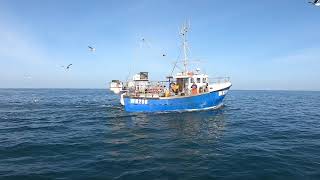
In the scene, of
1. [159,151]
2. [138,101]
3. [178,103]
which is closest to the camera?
[159,151]

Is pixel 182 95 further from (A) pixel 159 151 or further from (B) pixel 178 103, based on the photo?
(A) pixel 159 151

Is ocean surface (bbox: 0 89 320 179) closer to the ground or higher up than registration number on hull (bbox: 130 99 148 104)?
closer to the ground

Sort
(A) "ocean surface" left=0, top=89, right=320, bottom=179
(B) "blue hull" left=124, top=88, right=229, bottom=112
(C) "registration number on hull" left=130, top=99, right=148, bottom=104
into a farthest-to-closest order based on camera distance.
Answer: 1. (C) "registration number on hull" left=130, top=99, right=148, bottom=104
2. (B) "blue hull" left=124, top=88, right=229, bottom=112
3. (A) "ocean surface" left=0, top=89, right=320, bottom=179

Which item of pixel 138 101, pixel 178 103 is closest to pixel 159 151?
pixel 178 103

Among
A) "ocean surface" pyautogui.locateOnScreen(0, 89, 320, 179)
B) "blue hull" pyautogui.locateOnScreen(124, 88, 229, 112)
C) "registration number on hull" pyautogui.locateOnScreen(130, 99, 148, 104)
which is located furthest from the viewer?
"registration number on hull" pyautogui.locateOnScreen(130, 99, 148, 104)

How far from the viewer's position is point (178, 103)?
108 ft

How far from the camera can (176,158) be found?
14367mm

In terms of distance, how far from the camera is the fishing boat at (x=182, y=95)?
3309 cm

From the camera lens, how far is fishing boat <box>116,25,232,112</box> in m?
33.1

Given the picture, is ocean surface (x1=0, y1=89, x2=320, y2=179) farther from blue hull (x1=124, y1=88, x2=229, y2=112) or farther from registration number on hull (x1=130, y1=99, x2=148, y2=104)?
registration number on hull (x1=130, y1=99, x2=148, y2=104)

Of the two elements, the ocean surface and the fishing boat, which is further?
the fishing boat

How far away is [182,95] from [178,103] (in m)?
1.72

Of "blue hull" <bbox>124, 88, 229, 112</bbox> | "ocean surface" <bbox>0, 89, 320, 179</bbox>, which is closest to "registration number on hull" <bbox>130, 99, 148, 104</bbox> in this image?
"blue hull" <bbox>124, 88, 229, 112</bbox>

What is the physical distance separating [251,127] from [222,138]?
6.04 m
